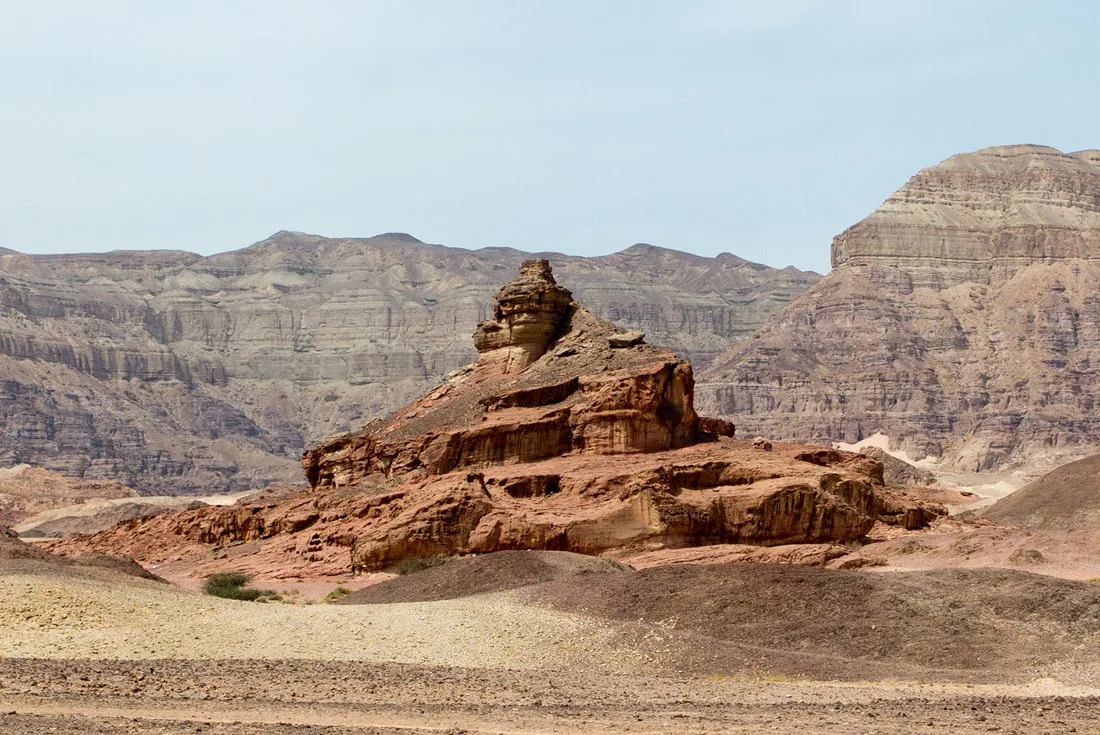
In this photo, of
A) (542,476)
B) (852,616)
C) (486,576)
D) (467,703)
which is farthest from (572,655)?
(542,476)

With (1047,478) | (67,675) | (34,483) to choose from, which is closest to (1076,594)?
(67,675)

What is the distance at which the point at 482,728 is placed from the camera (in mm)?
22250

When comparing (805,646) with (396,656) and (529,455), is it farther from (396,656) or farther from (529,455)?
(529,455)

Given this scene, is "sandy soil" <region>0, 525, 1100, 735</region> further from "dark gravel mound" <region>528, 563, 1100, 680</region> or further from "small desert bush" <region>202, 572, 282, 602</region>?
"small desert bush" <region>202, 572, 282, 602</region>

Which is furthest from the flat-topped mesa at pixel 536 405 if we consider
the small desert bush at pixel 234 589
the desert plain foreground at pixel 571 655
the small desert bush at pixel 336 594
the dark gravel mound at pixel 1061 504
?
the desert plain foreground at pixel 571 655

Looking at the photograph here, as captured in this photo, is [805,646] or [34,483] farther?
[34,483]

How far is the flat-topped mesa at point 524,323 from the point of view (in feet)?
208

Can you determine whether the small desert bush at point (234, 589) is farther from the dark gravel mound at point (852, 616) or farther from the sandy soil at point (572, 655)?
the dark gravel mound at point (852, 616)

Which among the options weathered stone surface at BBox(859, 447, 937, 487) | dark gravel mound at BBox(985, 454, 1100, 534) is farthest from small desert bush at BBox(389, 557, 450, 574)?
weathered stone surface at BBox(859, 447, 937, 487)

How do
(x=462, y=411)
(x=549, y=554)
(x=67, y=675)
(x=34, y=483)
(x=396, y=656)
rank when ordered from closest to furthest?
1. (x=67, y=675)
2. (x=396, y=656)
3. (x=549, y=554)
4. (x=462, y=411)
5. (x=34, y=483)

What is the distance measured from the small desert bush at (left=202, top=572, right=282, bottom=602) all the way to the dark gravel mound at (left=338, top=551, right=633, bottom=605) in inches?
113

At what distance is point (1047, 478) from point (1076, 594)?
46395mm

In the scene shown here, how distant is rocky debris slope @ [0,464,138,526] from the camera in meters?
127

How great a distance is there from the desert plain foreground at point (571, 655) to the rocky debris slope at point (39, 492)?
3511 inches
